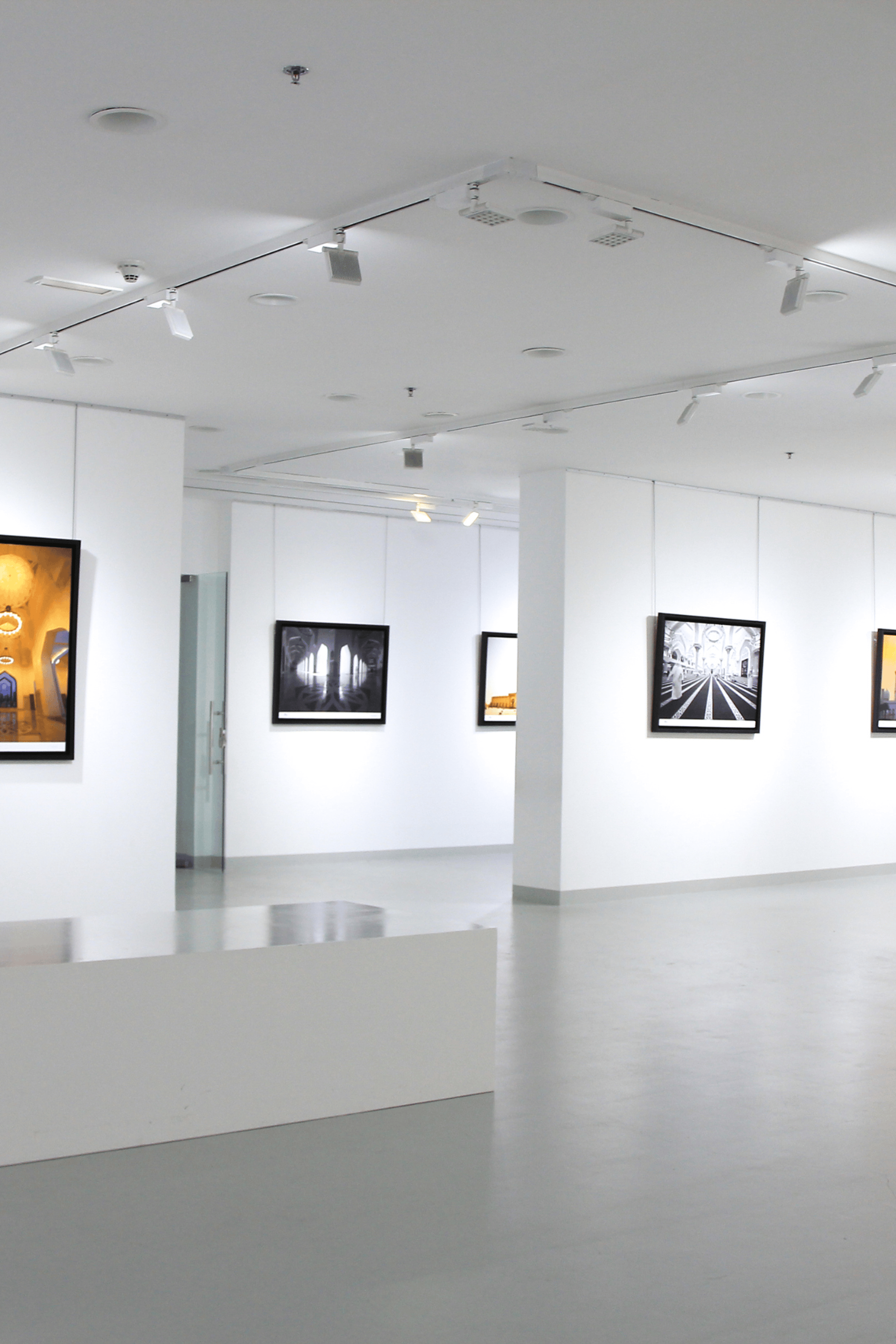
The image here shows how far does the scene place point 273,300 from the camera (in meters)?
6.95

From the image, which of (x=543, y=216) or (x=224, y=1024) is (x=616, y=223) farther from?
(x=224, y=1024)

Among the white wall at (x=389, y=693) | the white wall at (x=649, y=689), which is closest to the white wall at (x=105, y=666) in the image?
the white wall at (x=649, y=689)

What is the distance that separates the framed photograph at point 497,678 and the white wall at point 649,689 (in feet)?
11.6

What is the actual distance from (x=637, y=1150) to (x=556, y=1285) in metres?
1.35

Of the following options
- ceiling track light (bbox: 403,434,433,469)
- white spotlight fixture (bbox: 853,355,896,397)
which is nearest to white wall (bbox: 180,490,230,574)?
ceiling track light (bbox: 403,434,433,469)

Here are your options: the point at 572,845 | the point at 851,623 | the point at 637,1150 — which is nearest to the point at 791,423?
the point at 572,845

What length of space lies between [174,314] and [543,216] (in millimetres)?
2106

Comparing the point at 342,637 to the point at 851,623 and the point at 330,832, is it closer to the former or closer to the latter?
the point at 330,832

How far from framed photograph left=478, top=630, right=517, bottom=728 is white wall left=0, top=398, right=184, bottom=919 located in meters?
6.46

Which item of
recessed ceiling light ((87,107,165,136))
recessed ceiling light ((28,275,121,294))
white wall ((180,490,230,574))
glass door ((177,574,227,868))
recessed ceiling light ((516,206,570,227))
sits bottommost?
glass door ((177,574,227,868))

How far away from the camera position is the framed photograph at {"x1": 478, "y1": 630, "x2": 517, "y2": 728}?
15836mm

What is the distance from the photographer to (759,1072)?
21.0 feet

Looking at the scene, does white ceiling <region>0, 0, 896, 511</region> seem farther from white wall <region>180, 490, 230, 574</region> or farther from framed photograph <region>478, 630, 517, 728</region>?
framed photograph <region>478, 630, 517, 728</region>

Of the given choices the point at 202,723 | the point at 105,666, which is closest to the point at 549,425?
the point at 105,666
